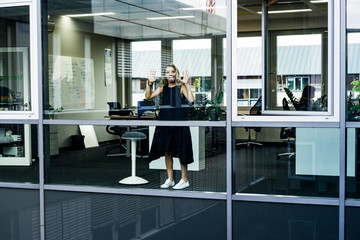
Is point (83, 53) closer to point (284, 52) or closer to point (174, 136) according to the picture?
point (174, 136)

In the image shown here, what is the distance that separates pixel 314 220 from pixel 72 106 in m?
2.64

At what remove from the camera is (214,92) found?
4.42 meters

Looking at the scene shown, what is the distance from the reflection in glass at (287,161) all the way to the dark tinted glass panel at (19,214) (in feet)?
6.36

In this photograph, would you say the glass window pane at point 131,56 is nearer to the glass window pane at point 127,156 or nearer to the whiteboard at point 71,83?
the whiteboard at point 71,83

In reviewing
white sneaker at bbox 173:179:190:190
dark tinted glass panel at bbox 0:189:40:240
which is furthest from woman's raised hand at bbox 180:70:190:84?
dark tinted glass panel at bbox 0:189:40:240

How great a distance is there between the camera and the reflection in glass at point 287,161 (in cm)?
390

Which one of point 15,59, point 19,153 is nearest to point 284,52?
point 15,59

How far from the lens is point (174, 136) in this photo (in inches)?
175

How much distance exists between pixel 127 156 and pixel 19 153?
1.10 metres

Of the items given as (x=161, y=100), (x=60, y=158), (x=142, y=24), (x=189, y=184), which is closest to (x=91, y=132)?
(x=60, y=158)

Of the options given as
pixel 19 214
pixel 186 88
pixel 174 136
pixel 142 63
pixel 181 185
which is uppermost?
pixel 142 63

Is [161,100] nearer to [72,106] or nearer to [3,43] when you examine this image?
[72,106]

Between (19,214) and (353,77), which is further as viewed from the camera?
(19,214)

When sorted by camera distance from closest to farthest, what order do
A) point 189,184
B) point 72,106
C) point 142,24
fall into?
point 189,184
point 72,106
point 142,24
